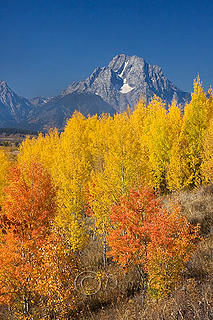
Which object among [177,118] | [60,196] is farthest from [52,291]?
[177,118]

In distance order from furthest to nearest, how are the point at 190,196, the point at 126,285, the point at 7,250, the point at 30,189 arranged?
the point at 190,196 < the point at 30,189 < the point at 7,250 < the point at 126,285

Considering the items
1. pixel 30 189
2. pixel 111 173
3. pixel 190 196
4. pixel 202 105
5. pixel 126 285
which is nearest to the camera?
pixel 126 285

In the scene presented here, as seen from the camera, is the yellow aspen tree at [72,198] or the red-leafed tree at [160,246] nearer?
the red-leafed tree at [160,246]

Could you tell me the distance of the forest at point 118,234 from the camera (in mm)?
10930

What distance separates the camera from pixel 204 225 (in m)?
17.5

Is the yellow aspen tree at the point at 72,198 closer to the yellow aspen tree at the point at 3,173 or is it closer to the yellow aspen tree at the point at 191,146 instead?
the yellow aspen tree at the point at 191,146

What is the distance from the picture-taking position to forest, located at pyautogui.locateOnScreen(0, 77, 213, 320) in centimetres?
1093

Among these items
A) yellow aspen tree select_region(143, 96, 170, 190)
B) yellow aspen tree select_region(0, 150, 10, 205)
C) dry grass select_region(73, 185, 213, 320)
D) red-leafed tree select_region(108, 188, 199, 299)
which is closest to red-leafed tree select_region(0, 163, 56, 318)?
dry grass select_region(73, 185, 213, 320)

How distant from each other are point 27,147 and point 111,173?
30.5 metres

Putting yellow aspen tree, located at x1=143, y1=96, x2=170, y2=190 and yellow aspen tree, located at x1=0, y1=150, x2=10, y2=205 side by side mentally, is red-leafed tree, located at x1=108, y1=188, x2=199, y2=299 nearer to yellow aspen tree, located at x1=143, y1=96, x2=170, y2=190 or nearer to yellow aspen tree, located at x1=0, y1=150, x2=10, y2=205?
yellow aspen tree, located at x1=143, y1=96, x2=170, y2=190

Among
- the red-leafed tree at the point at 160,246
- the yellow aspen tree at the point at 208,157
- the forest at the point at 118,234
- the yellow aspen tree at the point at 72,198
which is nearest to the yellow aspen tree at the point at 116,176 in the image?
the forest at the point at 118,234

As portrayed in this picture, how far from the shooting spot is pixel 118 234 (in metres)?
14.5

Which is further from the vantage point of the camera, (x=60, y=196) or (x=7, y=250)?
(x=60, y=196)

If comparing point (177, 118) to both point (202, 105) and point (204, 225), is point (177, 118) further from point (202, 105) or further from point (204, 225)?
point (204, 225)
